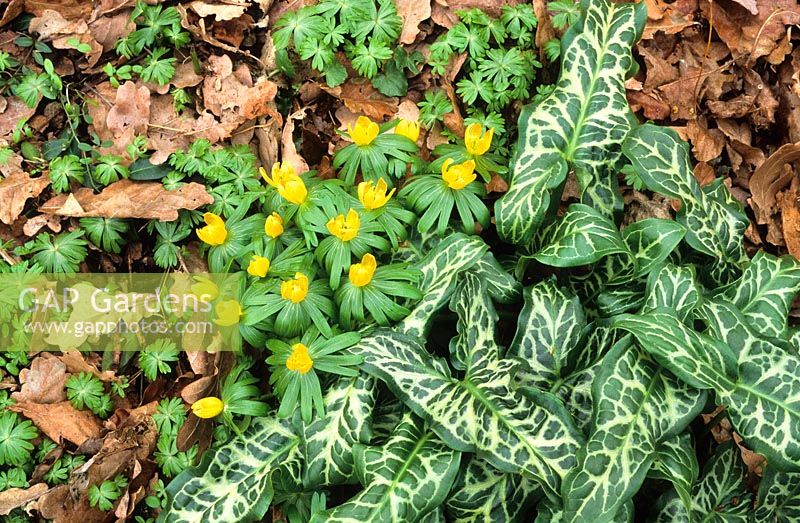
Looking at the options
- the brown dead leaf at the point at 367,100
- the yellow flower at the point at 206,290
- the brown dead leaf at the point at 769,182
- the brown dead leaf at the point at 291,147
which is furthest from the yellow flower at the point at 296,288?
the brown dead leaf at the point at 769,182

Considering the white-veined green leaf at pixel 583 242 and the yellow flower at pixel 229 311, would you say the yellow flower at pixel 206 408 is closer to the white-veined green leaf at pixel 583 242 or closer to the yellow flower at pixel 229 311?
the yellow flower at pixel 229 311

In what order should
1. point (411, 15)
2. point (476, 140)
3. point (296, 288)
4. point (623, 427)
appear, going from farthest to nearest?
point (411, 15) → point (476, 140) → point (296, 288) → point (623, 427)

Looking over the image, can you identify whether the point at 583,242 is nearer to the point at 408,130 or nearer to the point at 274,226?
the point at 408,130

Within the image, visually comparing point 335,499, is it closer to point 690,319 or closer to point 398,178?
point 398,178

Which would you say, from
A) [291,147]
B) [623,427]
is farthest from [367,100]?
[623,427]

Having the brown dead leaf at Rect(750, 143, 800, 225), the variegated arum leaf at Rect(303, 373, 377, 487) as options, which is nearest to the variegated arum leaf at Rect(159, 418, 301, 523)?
the variegated arum leaf at Rect(303, 373, 377, 487)

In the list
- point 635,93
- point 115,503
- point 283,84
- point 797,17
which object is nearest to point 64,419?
point 115,503

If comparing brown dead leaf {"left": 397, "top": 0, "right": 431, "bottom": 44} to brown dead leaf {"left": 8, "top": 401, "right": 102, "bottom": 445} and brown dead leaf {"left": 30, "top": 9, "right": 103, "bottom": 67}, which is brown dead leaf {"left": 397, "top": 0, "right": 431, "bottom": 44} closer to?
brown dead leaf {"left": 30, "top": 9, "right": 103, "bottom": 67}
